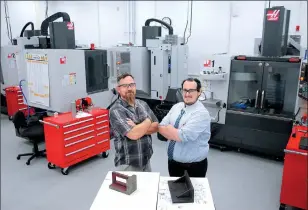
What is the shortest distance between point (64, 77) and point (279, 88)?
300 cm

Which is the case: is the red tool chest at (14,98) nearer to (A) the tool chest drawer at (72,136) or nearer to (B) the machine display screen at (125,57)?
(B) the machine display screen at (125,57)

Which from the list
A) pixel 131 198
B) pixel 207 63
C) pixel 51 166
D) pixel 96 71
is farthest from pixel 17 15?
pixel 131 198

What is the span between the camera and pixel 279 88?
385 cm

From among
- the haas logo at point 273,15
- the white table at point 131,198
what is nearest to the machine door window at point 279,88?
the haas logo at point 273,15

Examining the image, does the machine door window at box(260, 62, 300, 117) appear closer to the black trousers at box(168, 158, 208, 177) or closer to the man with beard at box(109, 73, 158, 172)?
the black trousers at box(168, 158, 208, 177)

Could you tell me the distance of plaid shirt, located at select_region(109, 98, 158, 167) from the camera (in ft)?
6.97

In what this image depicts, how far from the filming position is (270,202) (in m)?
2.96

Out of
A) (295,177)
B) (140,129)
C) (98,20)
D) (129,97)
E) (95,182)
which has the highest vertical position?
(98,20)

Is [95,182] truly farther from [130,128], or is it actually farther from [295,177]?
[295,177]

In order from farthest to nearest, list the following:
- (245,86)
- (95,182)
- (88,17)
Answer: (88,17) → (245,86) → (95,182)

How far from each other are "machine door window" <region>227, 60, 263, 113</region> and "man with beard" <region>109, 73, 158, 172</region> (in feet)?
7.09

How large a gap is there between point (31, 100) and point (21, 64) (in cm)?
59

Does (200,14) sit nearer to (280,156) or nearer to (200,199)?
(280,156)

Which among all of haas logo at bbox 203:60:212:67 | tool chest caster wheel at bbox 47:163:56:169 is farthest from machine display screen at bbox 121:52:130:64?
tool chest caster wheel at bbox 47:163:56:169
